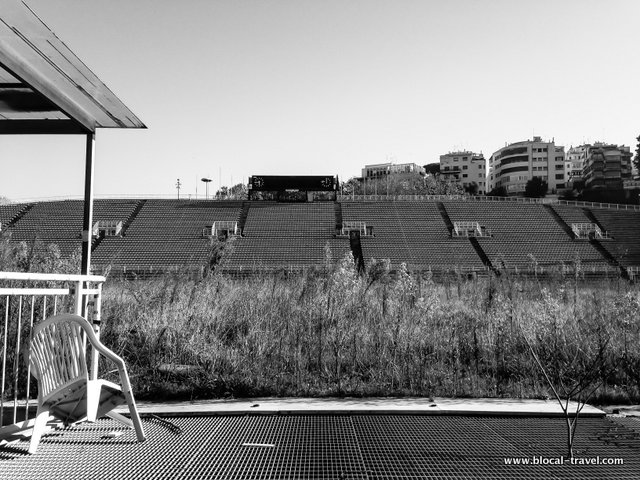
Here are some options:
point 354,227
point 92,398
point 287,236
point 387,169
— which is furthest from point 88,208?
point 387,169

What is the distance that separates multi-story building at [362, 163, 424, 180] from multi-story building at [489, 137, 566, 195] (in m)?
16.3

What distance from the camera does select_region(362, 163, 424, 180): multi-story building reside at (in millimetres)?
106175

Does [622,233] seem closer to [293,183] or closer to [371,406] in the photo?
[293,183]

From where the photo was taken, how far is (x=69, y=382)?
3.10 meters

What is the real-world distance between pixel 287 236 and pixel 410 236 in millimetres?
9736

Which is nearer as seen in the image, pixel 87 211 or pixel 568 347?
pixel 87 211

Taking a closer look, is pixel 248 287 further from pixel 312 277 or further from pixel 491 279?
pixel 491 279

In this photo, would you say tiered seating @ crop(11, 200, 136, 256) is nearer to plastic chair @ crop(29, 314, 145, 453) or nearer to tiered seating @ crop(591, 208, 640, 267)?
plastic chair @ crop(29, 314, 145, 453)

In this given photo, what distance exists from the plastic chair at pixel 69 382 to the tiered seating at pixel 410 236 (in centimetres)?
3189

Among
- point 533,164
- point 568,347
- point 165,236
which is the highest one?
point 533,164

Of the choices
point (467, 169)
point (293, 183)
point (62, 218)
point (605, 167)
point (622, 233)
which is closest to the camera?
point (622, 233)

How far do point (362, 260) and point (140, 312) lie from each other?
31.0m

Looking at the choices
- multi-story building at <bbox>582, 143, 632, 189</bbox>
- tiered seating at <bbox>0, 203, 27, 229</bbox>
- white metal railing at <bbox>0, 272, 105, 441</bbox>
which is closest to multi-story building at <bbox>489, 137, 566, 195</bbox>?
multi-story building at <bbox>582, 143, 632, 189</bbox>

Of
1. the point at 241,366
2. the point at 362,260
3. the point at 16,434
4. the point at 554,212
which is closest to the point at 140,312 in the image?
the point at 241,366
